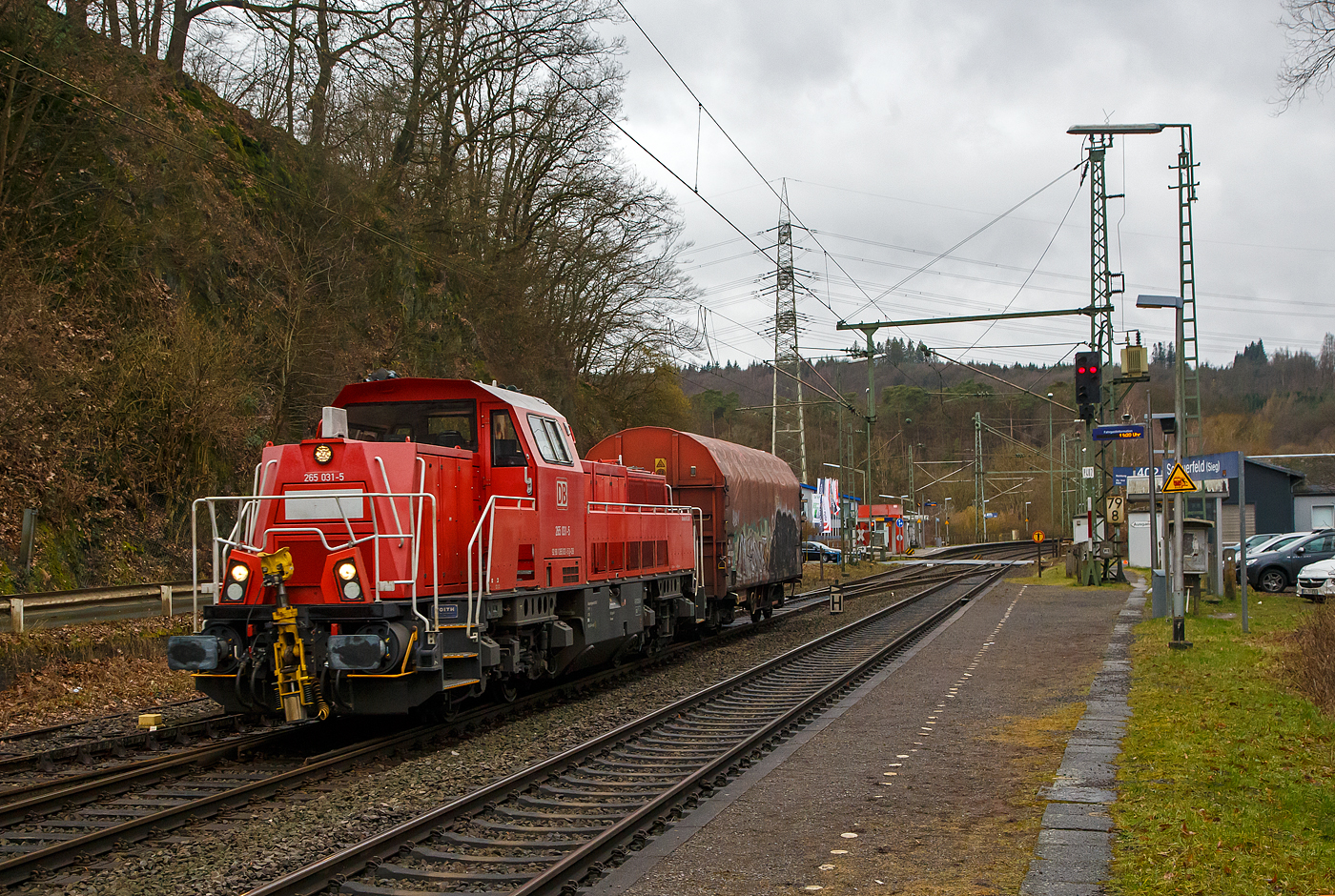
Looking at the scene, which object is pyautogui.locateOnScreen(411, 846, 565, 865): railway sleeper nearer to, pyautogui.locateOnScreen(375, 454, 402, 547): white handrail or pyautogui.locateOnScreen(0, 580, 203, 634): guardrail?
pyautogui.locateOnScreen(375, 454, 402, 547): white handrail

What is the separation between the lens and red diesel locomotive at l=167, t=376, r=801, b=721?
9203 mm

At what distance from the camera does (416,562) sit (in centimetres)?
903

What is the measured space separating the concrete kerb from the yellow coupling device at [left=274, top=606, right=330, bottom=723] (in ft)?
20.1

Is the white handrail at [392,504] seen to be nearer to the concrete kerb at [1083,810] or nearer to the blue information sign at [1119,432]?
the concrete kerb at [1083,810]

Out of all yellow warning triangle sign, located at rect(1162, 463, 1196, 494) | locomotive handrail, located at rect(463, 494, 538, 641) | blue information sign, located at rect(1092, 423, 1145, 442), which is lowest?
locomotive handrail, located at rect(463, 494, 538, 641)

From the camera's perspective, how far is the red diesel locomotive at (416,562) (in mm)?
9203

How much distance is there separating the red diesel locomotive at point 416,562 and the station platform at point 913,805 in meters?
3.12

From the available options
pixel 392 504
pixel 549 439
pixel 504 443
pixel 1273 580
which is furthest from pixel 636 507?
pixel 1273 580

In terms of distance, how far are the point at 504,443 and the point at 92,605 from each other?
708cm

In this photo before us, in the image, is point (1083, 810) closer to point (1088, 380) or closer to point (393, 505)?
→ point (393, 505)

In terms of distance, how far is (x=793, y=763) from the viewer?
31.0ft

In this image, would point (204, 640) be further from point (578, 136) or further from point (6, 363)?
point (578, 136)

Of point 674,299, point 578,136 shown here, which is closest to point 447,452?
point 578,136

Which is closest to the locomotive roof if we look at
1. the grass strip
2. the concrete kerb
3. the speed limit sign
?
the concrete kerb
